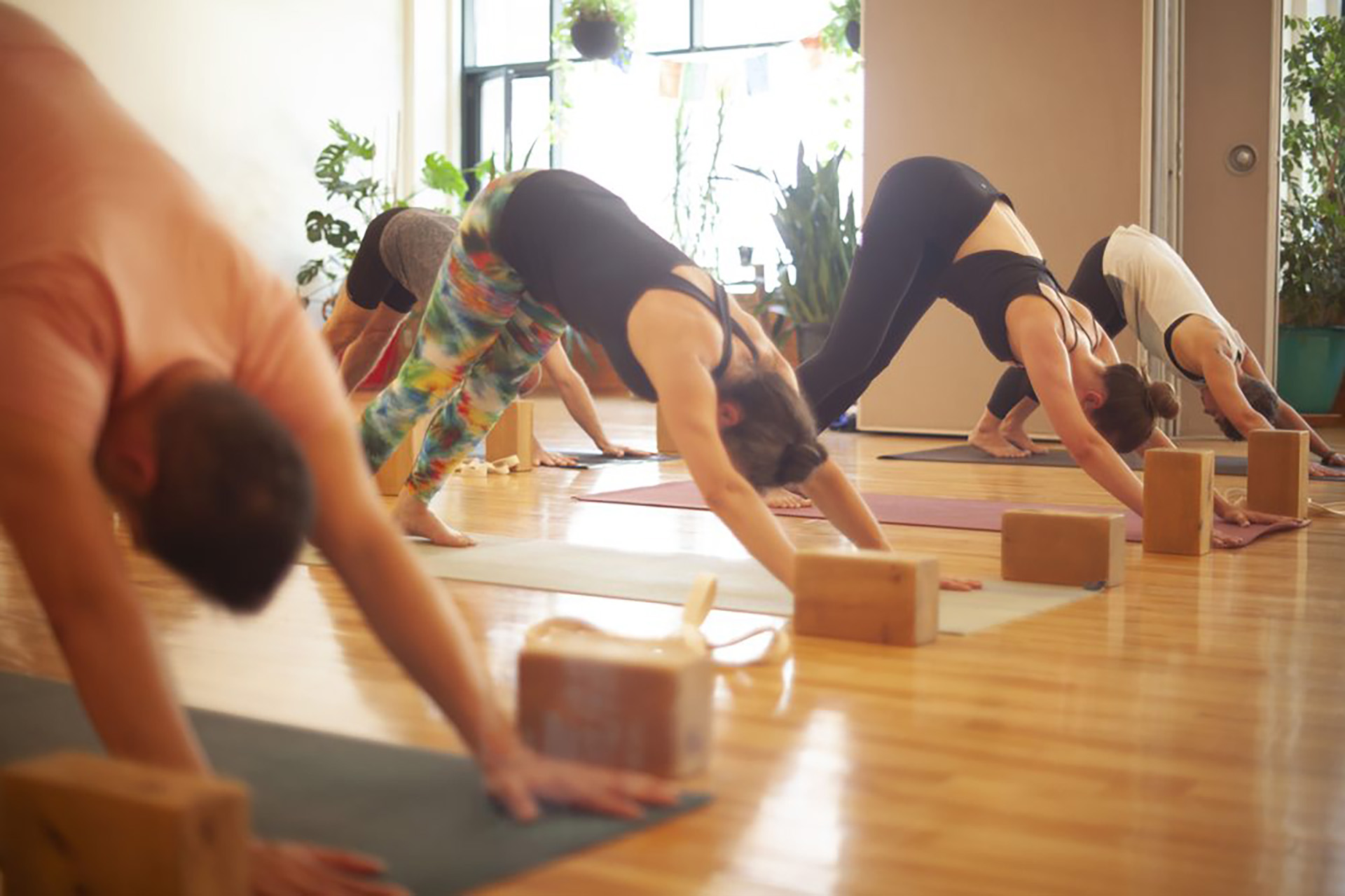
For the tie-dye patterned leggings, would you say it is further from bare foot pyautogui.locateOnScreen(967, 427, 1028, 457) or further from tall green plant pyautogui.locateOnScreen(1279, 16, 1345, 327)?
tall green plant pyautogui.locateOnScreen(1279, 16, 1345, 327)

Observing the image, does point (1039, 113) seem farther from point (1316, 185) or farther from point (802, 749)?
point (802, 749)

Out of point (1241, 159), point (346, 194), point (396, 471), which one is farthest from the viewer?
point (346, 194)

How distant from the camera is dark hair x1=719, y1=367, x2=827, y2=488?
2242 millimetres

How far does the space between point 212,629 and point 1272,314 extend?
207 inches

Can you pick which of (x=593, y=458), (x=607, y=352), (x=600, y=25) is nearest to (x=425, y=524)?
(x=607, y=352)

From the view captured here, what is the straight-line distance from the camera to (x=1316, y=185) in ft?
24.3

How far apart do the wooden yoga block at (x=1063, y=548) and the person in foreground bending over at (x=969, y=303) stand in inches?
18.7

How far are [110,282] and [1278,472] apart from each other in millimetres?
3284

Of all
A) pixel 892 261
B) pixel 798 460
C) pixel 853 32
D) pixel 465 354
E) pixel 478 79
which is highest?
pixel 478 79

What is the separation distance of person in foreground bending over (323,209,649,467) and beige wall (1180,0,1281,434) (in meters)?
3.58

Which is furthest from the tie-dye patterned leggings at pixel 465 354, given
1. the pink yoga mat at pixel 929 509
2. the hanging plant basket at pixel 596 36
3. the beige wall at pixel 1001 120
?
the hanging plant basket at pixel 596 36

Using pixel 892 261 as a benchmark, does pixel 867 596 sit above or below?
below

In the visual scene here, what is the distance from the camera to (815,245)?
6867 millimetres

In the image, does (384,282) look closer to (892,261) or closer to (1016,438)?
(892,261)
